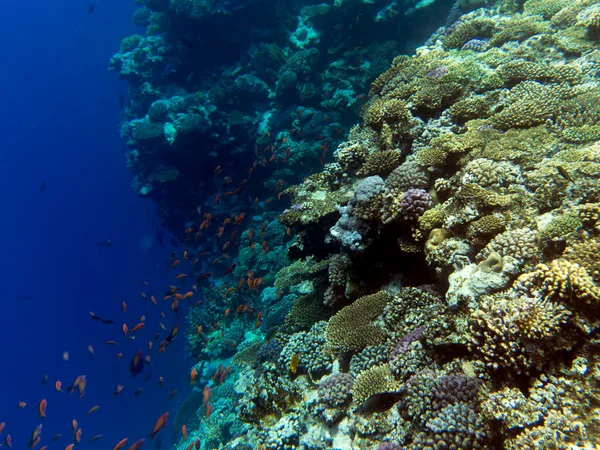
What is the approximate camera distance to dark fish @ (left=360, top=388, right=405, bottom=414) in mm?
3854

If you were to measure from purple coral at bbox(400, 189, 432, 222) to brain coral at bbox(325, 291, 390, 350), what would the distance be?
135 centimetres

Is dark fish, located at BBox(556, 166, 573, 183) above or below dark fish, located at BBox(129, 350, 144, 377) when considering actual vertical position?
above

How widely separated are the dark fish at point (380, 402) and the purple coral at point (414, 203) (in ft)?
8.01

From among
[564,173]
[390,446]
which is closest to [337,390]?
[390,446]

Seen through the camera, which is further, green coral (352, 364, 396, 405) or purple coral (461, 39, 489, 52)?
purple coral (461, 39, 489, 52)

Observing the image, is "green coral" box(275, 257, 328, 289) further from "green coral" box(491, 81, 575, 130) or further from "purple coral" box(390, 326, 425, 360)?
"green coral" box(491, 81, 575, 130)

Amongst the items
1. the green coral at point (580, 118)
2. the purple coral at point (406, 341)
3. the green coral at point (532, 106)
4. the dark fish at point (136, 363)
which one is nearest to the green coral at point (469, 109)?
the green coral at point (532, 106)

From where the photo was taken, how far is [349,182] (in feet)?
22.2

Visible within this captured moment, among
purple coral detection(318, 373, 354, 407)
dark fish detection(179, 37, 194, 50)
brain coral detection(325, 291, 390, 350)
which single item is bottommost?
purple coral detection(318, 373, 354, 407)

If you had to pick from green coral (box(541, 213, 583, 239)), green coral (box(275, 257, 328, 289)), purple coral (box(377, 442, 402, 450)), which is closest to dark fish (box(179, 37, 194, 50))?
green coral (box(275, 257, 328, 289))

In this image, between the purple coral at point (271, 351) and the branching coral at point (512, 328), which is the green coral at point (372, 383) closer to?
the branching coral at point (512, 328)

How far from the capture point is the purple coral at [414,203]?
15.7 ft

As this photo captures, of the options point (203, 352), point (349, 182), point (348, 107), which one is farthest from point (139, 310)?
point (349, 182)

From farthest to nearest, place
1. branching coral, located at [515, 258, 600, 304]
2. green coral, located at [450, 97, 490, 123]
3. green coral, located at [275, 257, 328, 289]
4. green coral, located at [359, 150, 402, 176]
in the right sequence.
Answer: green coral, located at [275, 257, 328, 289], green coral, located at [359, 150, 402, 176], green coral, located at [450, 97, 490, 123], branching coral, located at [515, 258, 600, 304]
